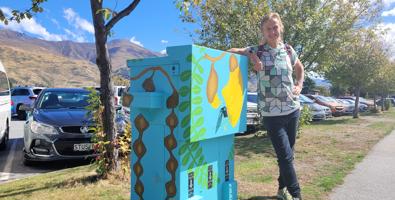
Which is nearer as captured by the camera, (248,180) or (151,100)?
(151,100)

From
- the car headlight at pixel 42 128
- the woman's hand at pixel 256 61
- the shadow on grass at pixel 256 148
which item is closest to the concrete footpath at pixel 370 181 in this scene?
the shadow on grass at pixel 256 148

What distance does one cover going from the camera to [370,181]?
585 cm

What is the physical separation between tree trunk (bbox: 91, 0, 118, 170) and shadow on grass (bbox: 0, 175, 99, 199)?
35cm

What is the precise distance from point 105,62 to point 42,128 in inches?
97.1

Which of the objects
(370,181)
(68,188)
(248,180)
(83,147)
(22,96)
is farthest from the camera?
(22,96)

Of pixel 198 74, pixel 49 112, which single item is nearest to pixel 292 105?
pixel 198 74

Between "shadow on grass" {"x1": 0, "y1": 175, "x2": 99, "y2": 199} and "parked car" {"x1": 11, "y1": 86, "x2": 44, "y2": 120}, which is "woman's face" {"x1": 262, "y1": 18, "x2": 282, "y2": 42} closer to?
"shadow on grass" {"x1": 0, "y1": 175, "x2": 99, "y2": 199}

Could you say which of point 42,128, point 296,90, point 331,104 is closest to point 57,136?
point 42,128

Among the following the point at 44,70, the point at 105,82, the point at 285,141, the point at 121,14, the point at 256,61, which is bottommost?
the point at 285,141

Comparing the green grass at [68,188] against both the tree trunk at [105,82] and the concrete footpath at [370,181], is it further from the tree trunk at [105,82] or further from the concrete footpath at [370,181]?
the concrete footpath at [370,181]

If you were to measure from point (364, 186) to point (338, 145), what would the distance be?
4.84 meters

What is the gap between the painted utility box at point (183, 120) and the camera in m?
3.01

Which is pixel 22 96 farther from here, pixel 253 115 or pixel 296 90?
pixel 296 90

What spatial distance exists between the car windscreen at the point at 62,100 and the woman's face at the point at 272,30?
514 cm
